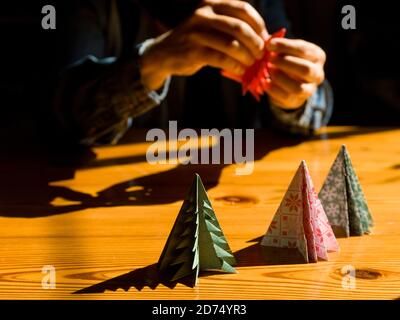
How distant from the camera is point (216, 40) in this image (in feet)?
3.85

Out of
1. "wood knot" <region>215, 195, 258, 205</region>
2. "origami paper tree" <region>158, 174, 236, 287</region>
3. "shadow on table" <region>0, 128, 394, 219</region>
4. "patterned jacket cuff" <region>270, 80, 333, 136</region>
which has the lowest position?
"origami paper tree" <region>158, 174, 236, 287</region>

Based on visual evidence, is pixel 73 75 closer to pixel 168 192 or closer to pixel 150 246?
pixel 168 192

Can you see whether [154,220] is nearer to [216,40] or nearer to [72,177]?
[72,177]

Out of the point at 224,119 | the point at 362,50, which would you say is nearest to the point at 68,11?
the point at 224,119

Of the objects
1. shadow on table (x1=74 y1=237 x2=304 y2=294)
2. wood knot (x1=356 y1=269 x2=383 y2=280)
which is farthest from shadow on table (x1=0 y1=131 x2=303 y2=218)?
wood knot (x1=356 y1=269 x2=383 y2=280)

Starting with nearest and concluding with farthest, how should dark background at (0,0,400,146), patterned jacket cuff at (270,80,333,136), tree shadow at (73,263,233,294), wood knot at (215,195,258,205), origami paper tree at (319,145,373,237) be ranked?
tree shadow at (73,263,233,294) → origami paper tree at (319,145,373,237) → wood knot at (215,195,258,205) → patterned jacket cuff at (270,80,333,136) → dark background at (0,0,400,146)

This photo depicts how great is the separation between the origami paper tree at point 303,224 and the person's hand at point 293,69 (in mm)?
492

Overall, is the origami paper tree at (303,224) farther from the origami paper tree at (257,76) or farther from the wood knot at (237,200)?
the origami paper tree at (257,76)

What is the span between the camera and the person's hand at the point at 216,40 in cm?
115

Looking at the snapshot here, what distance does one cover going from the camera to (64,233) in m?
0.83

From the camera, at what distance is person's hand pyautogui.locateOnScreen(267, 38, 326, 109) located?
46.8 inches

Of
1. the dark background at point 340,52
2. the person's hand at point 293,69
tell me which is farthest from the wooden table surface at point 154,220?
the dark background at point 340,52

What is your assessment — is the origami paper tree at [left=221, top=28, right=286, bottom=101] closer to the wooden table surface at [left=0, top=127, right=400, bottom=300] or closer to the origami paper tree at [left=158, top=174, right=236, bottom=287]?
the wooden table surface at [left=0, top=127, right=400, bottom=300]
